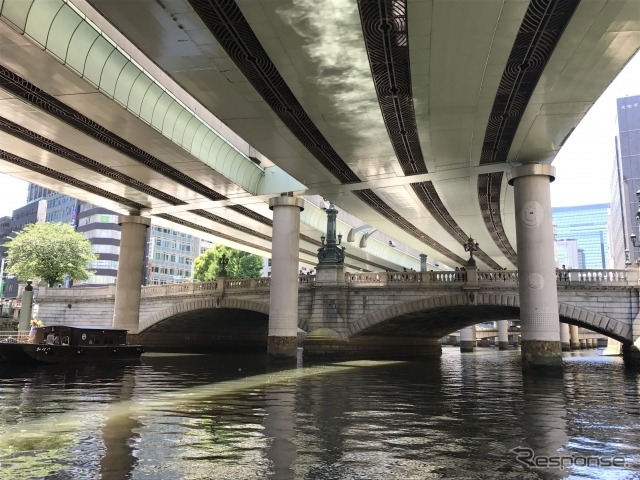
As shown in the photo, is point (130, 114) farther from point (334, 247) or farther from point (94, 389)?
point (334, 247)

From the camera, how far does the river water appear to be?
7348 mm

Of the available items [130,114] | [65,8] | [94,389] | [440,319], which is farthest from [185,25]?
[440,319]

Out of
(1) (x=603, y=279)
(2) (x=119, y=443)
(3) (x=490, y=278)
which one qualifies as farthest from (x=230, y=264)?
(2) (x=119, y=443)

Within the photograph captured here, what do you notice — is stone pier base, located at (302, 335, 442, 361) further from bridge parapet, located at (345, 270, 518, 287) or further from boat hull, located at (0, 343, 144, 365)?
boat hull, located at (0, 343, 144, 365)

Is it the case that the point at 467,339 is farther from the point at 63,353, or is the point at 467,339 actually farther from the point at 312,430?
the point at 312,430

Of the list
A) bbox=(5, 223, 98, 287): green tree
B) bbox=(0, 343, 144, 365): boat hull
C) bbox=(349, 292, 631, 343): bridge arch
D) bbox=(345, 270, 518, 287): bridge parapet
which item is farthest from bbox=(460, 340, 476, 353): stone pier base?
bbox=(0, 343, 144, 365): boat hull

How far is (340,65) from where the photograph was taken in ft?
60.6

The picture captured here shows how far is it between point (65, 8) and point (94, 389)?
12.1m

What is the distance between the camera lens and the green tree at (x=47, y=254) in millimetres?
49781

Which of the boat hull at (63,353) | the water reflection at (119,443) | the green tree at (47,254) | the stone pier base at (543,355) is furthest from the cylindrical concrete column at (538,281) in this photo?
the green tree at (47,254)

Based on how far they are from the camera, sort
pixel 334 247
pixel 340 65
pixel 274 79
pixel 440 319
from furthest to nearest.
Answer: pixel 440 319
pixel 334 247
pixel 274 79
pixel 340 65

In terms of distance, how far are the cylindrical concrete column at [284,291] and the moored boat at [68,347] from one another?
802 cm

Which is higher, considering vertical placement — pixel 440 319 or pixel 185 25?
pixel 185 25

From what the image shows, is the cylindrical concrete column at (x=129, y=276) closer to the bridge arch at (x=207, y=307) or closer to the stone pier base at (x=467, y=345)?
the bridge arch at (x=207, y=307)
